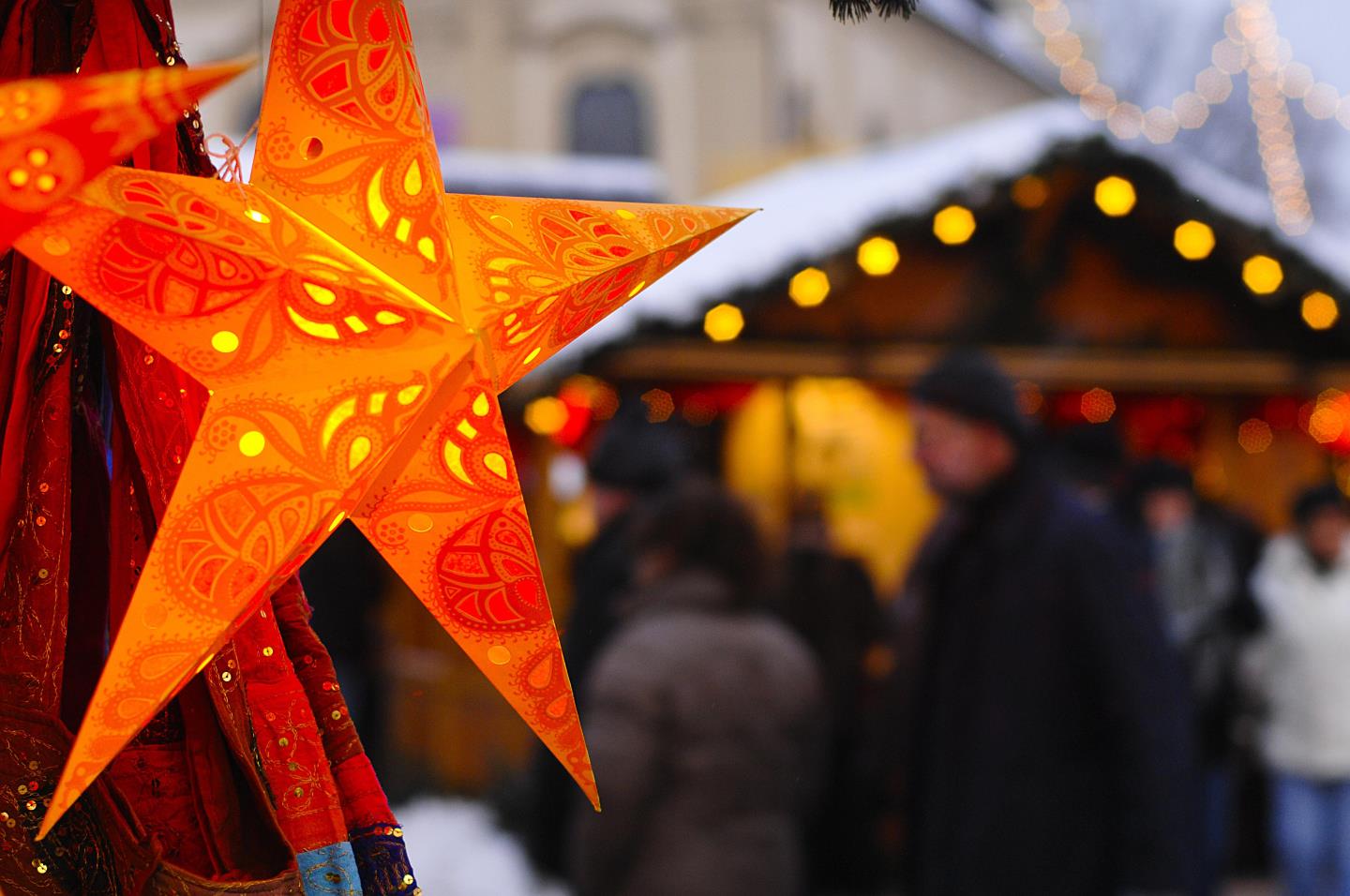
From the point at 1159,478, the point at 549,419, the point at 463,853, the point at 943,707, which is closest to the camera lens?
the point at 943,707

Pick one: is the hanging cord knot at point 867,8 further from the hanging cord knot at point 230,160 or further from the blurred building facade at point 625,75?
the blurred building facade at point 625,75

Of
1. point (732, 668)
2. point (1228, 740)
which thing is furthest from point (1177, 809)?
point (1228, 740)

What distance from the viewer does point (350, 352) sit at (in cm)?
101

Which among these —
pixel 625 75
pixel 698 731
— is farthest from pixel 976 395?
pixel 625 75

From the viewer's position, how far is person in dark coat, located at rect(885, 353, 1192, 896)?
10.0 ft

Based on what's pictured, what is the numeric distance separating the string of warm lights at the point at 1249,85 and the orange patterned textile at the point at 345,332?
9667mm

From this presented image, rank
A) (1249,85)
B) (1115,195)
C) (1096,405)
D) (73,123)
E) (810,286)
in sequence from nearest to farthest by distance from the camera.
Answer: (73,123), (810,286), (1115,195), (1096,405), (1249,85)

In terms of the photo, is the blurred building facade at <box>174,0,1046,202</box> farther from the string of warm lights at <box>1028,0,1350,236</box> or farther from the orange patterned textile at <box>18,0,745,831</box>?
the orange patterned textile at <box>18,0,745,831</box>

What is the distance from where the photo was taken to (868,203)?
20.1 ft

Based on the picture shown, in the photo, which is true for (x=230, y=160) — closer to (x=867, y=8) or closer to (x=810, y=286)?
(x=867, y=8)

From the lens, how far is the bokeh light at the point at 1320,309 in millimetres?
6809

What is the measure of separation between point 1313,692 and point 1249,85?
958 cm

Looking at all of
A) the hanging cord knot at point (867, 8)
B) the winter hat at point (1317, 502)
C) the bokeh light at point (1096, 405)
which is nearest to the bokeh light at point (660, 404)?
the bokeh light at point (1096, 405)

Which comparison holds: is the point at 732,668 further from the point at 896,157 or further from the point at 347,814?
the point at 896,157
